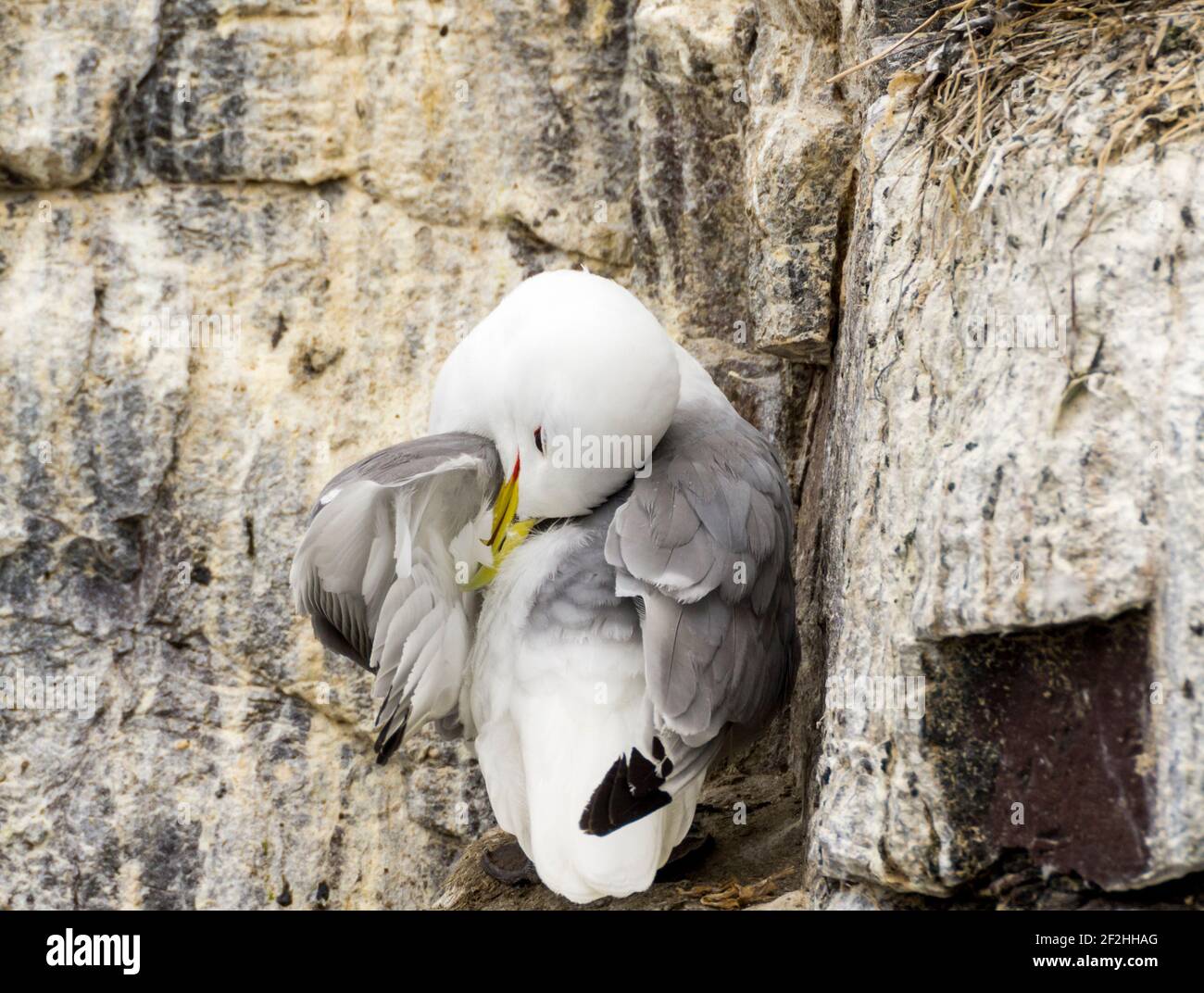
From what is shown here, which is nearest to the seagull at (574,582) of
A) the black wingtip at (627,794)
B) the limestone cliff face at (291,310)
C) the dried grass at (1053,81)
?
the black wingtip at (627,794)

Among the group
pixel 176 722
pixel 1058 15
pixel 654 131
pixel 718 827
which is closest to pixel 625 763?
pixel 718 827

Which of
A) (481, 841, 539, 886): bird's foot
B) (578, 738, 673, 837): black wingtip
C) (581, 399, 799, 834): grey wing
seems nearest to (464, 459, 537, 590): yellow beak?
(581, 399, 799, 834): grey wing

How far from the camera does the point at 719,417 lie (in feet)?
8.69

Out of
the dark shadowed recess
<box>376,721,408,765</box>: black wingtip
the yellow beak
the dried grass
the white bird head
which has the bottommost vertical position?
<box>376,721,408,765</box>: black wingtip

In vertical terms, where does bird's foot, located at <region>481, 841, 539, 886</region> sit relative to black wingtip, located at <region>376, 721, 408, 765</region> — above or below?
below

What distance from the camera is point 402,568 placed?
2238 mm

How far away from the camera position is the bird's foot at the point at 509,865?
2.73m

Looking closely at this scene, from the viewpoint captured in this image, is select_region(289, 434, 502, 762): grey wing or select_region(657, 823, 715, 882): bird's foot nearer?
select_region(289, 434, 502, 762): grey wing

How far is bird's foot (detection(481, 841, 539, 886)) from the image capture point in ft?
8.96

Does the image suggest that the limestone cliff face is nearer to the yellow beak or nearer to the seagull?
the seagull

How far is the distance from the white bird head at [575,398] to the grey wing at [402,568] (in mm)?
79

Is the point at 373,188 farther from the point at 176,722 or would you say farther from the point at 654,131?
the point at 176,722

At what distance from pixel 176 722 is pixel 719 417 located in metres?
1.62

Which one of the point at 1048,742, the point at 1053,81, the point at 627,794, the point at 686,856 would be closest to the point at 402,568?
the point at 627,794
